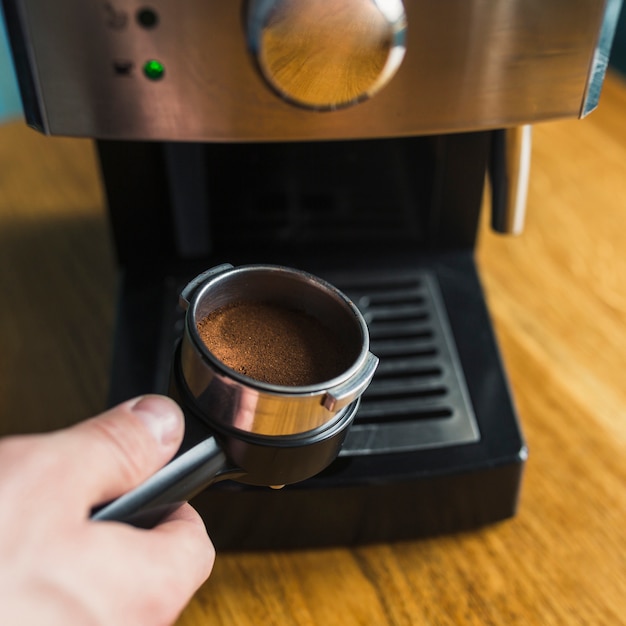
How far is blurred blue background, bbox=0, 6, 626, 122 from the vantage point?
3.16 ft

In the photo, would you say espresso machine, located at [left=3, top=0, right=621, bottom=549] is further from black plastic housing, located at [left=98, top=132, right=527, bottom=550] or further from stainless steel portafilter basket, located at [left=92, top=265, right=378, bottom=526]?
stainless steel portafilter basket, located at [left=92, top=265, right=378, bottom=526]

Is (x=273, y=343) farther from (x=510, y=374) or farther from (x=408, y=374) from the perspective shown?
(x=510, y=374)

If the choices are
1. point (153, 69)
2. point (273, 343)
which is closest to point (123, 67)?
point (153, 69)

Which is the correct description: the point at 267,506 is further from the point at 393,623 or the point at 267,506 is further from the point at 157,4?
the point at 157,4

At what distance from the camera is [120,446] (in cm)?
29

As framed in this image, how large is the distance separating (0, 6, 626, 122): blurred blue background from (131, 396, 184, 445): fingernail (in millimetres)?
774

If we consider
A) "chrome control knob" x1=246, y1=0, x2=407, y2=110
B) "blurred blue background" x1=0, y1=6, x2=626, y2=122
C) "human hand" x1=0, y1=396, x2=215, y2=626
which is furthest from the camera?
"blurred blue background" x1=0, y1=6, x2=626, y2=122

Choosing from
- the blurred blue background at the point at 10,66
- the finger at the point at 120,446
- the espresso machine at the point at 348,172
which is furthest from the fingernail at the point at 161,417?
the blurred blue background at the point at 10,66

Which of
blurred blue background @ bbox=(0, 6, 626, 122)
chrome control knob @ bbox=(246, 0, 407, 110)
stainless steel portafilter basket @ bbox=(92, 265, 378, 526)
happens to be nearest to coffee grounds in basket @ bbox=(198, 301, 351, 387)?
stainless steel portafilter basket @ bbox=(92, 265, 378, 526)

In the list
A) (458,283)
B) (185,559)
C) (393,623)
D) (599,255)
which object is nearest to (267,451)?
(185,559)

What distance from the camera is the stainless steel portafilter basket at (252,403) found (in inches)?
11.5

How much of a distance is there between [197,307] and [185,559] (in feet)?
0.31

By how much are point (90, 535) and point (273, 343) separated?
4.3 inches

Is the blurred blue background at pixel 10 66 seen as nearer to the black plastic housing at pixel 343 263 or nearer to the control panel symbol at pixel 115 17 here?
the black plastic housing at pixel 343 263
